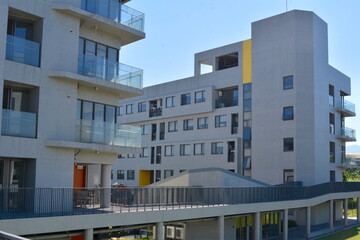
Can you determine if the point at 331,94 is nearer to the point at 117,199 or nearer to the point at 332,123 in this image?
the point at 332,123

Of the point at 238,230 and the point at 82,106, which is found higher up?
the point at 82,106

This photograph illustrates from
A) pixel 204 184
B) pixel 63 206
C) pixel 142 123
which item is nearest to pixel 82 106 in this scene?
pixel 63 206

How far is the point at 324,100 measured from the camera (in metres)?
46.0

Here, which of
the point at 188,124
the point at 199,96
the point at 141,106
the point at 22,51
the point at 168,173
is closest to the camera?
the point at 22,51

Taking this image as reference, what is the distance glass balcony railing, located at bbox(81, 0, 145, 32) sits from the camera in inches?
950

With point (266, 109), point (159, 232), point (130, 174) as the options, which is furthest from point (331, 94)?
point (159, 232)

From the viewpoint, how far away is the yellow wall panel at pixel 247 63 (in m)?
46.8

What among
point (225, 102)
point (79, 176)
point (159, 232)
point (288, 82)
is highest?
point (288, 82)

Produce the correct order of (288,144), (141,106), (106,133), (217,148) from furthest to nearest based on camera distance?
(141,106), (217,148), (288,144), (106,133)

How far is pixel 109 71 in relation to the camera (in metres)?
24.6

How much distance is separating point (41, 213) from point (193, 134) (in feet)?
114

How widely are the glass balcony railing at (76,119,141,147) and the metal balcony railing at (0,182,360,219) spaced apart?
333 centimetres

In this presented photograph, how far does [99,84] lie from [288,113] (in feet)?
82.0

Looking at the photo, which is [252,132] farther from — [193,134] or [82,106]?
[82,106]
